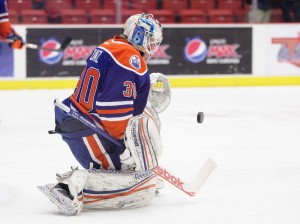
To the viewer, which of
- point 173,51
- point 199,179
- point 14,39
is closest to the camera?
point 199,179

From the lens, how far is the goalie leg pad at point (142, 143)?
3.21m

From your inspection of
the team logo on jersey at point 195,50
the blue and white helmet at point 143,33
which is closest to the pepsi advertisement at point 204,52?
Answer: the team logo on jersey at point 195,50

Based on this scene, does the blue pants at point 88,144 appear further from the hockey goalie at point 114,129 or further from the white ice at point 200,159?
the white ice at point 200,159

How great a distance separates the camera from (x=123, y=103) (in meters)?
3.19

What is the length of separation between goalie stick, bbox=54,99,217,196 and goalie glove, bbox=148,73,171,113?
0.93ft

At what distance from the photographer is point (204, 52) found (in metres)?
9.27

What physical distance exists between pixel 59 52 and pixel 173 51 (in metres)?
Result: 1.23

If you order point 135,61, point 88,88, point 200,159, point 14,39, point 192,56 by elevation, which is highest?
point 135,61

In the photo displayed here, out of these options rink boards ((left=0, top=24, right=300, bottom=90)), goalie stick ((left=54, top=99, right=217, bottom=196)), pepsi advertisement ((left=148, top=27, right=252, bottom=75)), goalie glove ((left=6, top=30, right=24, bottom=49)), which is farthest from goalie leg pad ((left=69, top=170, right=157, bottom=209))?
pepsi advertisement ((left=148, top=27, right=252, bottom=75))

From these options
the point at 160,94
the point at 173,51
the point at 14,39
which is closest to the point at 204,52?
the point at 173,51

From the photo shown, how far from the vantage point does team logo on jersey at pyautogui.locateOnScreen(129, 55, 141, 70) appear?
3.20m

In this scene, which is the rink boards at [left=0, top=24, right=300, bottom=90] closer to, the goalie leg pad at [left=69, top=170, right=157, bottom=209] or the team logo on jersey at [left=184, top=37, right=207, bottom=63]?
the team logo on jersey at [left=184, top=37, right=207, bottom=63]

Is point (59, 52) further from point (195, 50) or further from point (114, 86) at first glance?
point (114, 86)

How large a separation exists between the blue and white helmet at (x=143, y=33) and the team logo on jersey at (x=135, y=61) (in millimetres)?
147
